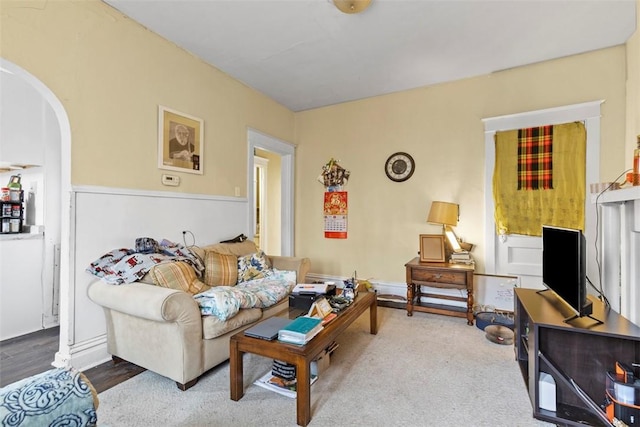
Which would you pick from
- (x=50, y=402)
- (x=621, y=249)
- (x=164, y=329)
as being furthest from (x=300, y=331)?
(x=621, y=249)

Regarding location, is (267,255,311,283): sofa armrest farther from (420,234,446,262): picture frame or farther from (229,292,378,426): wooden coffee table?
(420,234,446,262): picture frame

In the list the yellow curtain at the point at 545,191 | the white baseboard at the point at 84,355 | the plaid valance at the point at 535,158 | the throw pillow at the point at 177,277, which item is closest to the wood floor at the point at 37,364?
the white baseboard at the point at 84,355

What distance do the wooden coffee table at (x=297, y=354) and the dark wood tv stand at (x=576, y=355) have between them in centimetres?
113

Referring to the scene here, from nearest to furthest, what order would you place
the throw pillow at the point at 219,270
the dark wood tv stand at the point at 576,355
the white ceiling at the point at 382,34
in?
1. the dark wood tv stand at the point at 576,355
2. the white ceiling at the point at 382,34
3. the throw pillow at the point at 219,270

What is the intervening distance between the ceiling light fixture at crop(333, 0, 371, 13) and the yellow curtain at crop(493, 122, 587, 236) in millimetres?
2087

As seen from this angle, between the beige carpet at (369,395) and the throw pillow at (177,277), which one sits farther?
the throw pillow at (177,277)

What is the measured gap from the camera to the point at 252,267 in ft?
9.53

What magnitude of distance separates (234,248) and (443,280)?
7.19ft

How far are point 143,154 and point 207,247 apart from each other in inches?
39.9

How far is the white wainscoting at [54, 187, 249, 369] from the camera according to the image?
209 centimetres

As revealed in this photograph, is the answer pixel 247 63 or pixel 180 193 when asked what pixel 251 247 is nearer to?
pixel 180 193

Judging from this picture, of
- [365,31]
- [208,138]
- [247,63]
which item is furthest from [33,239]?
[365,31]

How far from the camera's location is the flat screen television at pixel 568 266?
1592 mm

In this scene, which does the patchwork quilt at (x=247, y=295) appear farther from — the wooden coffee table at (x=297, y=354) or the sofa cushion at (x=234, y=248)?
the sofa cushion at (x=234, y=248)
